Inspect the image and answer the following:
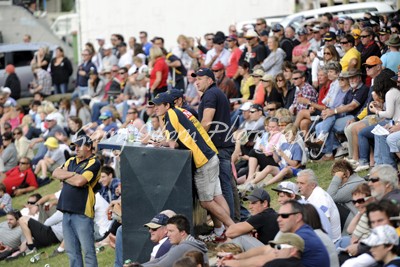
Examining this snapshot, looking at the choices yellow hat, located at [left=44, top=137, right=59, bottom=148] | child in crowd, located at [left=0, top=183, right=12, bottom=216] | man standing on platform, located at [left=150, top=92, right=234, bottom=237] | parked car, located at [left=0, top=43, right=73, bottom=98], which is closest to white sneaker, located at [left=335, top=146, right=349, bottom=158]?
man standing on platform, located at [left=150, top=92, right=234, bottom=237]

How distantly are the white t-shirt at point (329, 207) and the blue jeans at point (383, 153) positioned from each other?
9.42ft

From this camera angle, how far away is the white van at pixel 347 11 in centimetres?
2616

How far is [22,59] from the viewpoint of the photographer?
2969 centimetres

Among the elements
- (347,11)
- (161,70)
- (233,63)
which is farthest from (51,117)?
(347,11)

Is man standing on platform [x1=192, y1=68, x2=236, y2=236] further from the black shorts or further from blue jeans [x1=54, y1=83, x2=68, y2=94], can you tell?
blue jeans [x1=54, y1=83, x2=68, y2=94]

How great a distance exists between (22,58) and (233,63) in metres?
9.75

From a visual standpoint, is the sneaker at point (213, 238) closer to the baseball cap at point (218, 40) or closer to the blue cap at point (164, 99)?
the blue cap at point (164, 99)

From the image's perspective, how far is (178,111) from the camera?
11.7m

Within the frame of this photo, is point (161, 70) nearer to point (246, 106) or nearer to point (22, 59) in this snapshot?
point (246, 106)

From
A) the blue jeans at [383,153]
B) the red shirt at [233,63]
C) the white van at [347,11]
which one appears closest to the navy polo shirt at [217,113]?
the blue jeans at [383,153]

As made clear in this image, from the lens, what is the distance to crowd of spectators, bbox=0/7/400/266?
33.7 ft

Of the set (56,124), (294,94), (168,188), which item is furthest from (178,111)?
(56,124)

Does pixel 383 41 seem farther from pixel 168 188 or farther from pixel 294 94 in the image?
pixel 168 188

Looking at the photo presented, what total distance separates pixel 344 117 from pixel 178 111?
5.12 m
